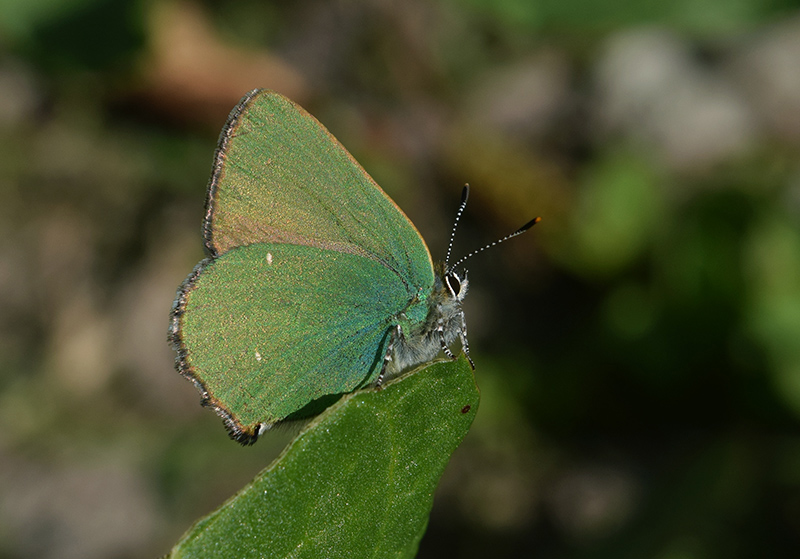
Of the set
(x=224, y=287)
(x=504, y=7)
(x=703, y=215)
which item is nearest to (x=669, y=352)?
(x=703, y=215)

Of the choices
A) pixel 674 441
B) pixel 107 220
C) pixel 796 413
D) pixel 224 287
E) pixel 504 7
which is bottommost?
pixel 674 441

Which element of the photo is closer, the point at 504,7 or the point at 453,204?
the point at 504,7

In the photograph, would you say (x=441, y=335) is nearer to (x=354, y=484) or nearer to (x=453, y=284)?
(x=453, y=284)

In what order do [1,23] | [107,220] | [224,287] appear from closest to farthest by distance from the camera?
[224,287]
[1,23]
[107,220]

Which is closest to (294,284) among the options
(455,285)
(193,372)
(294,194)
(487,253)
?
(294,194)

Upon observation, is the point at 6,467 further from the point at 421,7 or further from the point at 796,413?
the point at 796,413

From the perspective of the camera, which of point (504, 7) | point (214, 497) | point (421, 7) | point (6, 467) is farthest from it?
point (421, 7)

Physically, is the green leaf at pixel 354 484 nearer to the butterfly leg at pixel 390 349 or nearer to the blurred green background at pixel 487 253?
the butterfly leg at pixel 390 349

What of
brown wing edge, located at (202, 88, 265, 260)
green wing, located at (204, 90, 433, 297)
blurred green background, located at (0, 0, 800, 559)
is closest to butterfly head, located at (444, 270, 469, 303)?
green wing, located at (204, 90, 433, 297)

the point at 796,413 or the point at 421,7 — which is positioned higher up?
the point at 421,7
